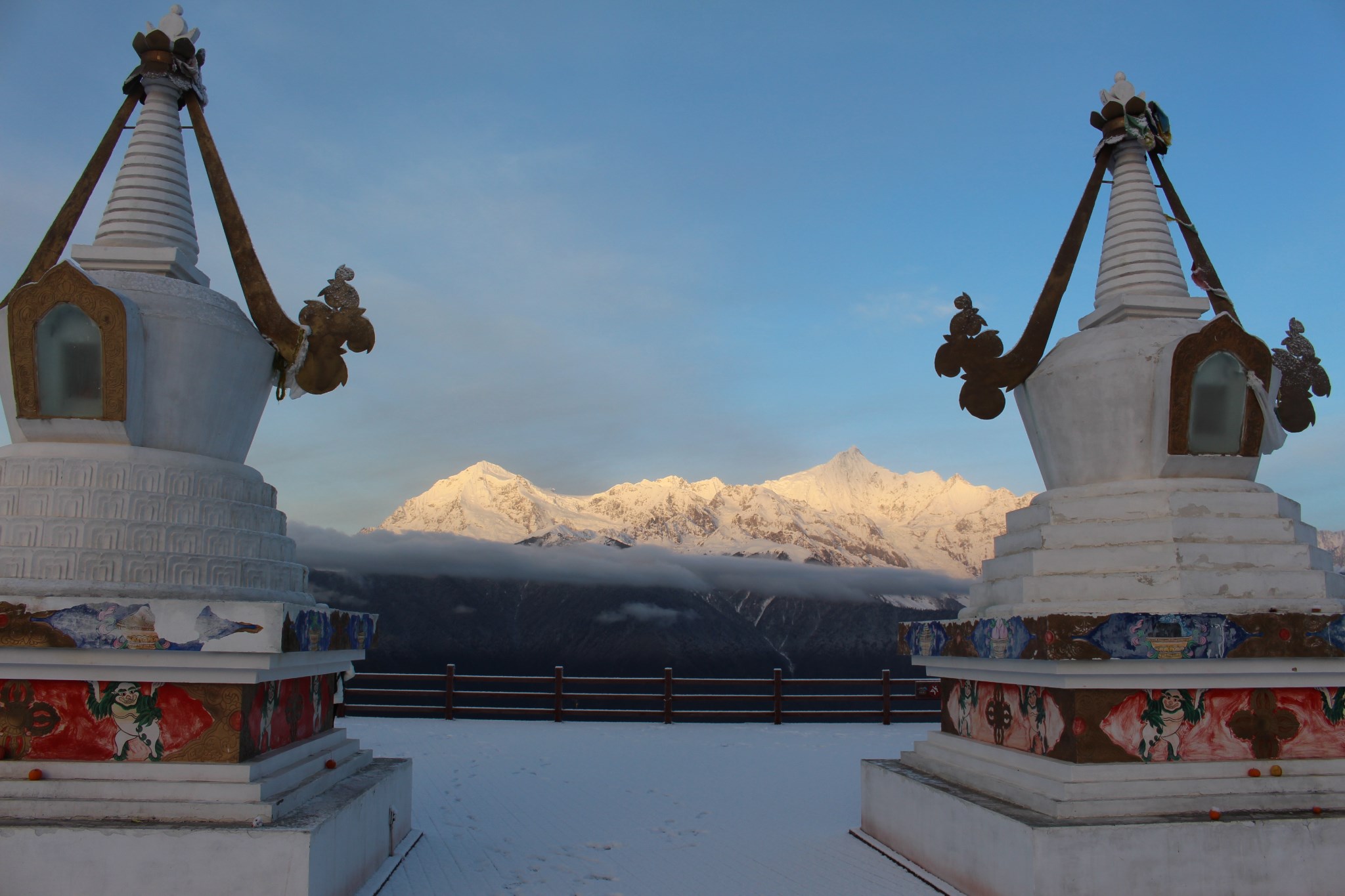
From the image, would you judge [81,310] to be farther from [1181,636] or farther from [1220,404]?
[1220,404]

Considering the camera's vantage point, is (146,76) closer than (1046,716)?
No

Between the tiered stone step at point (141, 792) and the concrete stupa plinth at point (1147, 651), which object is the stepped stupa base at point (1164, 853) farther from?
the tiered stone step at point (141, 792)

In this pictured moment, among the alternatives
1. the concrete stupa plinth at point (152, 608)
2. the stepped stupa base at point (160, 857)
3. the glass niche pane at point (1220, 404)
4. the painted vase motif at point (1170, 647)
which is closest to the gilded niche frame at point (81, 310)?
the concrete stupa plinth at point (152, 608)

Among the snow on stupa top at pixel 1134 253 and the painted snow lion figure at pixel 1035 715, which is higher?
the snow on stupa top at pixel 1134 253

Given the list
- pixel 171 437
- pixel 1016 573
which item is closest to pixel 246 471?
pixel 171 437

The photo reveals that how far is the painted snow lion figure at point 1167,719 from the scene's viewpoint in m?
5.68

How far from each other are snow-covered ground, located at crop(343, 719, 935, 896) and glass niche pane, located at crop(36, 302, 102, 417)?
149 inches

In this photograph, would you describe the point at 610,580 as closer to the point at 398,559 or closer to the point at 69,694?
the point at 398,559

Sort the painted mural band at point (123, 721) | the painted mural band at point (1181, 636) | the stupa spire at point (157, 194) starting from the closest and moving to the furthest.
→ the painted mural band at point (123, 721)
the painted mural band at point (1181, 636)
the stupa spire at point (157, 194)

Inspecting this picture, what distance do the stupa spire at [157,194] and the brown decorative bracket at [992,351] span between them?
5861mm

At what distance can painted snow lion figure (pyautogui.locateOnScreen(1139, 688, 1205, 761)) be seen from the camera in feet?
18.6

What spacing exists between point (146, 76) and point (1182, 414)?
8115 mm

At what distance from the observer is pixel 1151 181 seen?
770 cm

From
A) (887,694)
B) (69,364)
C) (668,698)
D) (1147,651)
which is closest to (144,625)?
(69,364)
